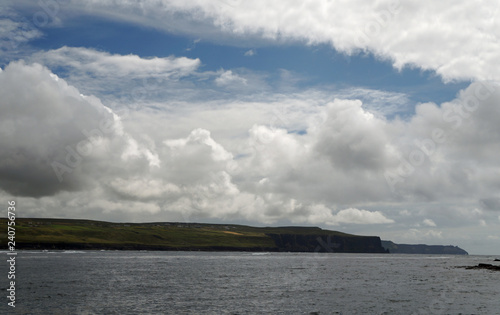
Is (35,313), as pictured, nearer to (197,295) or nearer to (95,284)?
(197,295)

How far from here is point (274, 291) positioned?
2972 inches

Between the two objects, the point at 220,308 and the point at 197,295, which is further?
the point at 197,295

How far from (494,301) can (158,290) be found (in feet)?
167

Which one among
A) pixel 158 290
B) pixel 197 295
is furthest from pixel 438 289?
pixel 158 290

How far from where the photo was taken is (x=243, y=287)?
81.7 m

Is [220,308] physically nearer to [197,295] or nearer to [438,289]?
[197,295]

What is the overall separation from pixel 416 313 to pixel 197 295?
32.0 meters

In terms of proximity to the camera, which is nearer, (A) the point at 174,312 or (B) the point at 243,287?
(A) the point at 174,312

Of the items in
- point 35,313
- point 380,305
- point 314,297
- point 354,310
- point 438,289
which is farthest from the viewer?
point 438,289

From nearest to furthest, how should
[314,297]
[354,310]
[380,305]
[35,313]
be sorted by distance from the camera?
[35,313]
[354,310]
[380,305]
[314,297]

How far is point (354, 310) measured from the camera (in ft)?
178

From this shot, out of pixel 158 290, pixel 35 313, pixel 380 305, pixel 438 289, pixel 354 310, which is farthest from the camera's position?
pixel 438 289

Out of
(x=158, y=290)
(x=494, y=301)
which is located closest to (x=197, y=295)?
(x=158, y=290)

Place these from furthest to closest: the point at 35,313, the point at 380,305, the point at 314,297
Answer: the point at 314,297 → the point at 380,305 → the point at 35,313
